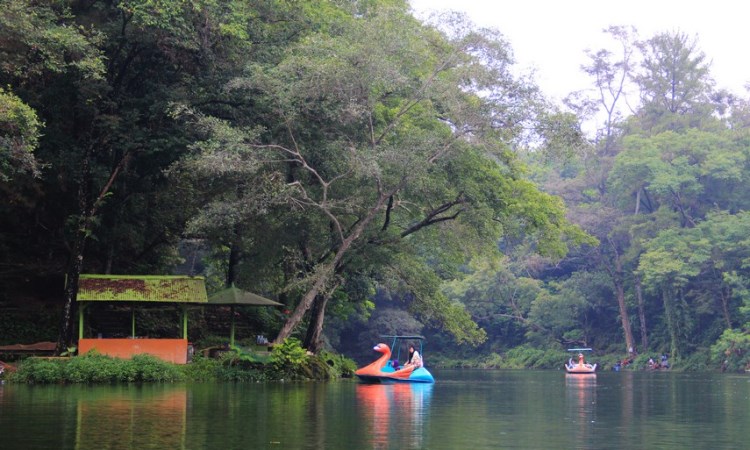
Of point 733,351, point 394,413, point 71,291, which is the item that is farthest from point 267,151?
point 733,351

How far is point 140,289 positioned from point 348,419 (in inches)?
622

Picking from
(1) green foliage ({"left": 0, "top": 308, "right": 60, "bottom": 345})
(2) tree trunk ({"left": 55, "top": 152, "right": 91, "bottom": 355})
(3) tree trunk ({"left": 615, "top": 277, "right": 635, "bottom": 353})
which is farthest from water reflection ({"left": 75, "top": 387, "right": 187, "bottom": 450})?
(3) tree trunk ({"left": 615, "top": 277, "right": 635, "bottom": 353})

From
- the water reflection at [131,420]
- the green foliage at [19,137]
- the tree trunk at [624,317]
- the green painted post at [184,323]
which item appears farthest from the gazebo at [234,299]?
the tree trunk at [624,317]

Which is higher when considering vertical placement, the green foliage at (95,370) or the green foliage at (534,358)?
the green foliage at (95,370)

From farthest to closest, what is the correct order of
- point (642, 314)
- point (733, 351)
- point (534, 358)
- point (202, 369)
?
point (534, 358) → point (642, 314) → point (733, 351) → point (202, 369)

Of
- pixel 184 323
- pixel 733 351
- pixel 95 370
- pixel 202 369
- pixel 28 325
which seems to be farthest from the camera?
pixel 733 351

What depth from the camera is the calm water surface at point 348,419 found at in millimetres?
12539

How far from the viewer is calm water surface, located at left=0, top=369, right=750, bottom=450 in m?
12.5

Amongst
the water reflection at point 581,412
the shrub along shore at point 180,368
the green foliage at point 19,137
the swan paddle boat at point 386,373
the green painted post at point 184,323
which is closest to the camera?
the water reflection at point 581,412

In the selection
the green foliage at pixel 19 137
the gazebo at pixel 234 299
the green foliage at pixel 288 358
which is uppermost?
the green foliage at pixel 19 137

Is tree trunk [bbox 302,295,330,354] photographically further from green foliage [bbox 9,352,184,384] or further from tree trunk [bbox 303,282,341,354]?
green foliage [bbox 9,352,184,384]

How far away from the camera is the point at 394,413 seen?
17500 mm

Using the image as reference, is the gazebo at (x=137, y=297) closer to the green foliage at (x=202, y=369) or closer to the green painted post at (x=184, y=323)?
the green painted post at (x=184, y=323)

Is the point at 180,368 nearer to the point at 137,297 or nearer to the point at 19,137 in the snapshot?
the point at 137,297
